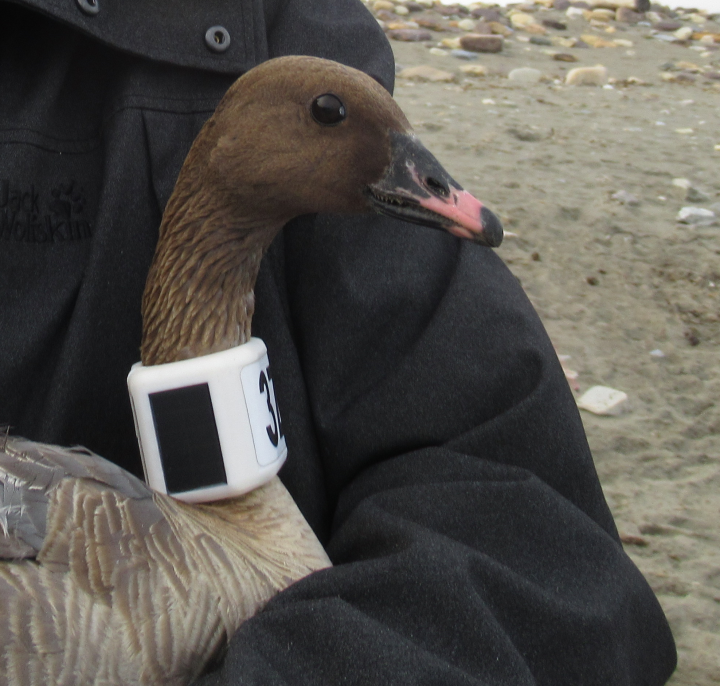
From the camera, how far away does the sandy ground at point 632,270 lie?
6.18 ft

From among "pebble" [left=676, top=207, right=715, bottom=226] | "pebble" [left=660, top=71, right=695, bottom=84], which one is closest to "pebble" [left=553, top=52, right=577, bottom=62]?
"pebble" [left=660, top=71, right=695, bottom=84]

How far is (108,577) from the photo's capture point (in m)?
1.03

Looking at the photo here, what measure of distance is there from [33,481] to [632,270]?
7.55 feet

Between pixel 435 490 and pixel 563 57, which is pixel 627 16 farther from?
pixel 435 490

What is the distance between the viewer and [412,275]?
4.42 feet

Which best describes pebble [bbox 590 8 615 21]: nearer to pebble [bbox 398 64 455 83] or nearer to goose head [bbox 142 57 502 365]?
pebble [bbox 398 64 455 83]

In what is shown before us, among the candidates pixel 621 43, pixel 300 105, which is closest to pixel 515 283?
pixel 300 105

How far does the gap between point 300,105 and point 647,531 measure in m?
1.19

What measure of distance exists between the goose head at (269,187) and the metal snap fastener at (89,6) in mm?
198

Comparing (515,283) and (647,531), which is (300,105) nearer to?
(515,283)

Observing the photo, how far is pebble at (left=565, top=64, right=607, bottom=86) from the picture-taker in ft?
19.2

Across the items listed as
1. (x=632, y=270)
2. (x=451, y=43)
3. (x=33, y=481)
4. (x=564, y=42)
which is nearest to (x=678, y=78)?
(x=564, y=42)

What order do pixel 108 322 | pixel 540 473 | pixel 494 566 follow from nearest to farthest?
pixel 494 566, pixel 540 473, pixel 108 322

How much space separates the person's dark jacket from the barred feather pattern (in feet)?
0.30
